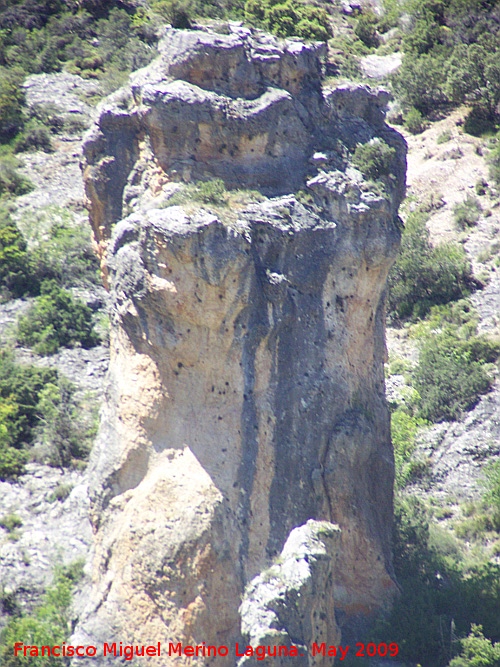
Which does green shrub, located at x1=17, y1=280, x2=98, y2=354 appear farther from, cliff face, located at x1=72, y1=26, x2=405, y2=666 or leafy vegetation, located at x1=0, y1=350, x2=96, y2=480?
cliff face, located at x1=72, y1=26, x2=405, y2=666

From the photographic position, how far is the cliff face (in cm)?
1406

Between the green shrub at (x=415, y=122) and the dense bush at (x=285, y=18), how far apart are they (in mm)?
10370

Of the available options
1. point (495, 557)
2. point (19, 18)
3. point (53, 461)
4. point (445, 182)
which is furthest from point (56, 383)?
point (19, 18)

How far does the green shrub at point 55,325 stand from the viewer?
2547 centimetres

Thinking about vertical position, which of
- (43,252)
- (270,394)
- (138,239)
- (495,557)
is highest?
(43,252)

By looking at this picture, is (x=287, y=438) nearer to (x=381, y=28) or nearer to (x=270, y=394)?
(x=270, y=394)

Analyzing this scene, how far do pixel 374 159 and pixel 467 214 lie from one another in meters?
16.0

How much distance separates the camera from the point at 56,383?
23.9 metres

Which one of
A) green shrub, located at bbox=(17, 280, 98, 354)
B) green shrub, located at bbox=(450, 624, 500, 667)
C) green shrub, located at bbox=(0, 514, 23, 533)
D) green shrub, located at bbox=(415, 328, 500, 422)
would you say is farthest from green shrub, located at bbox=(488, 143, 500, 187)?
green shrub, located at bbox=(0, 514, 23, 533)

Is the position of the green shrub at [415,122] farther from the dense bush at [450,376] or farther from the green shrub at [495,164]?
the dense bush at [450,376]

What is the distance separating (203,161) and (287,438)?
5.02m

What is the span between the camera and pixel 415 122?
1480 inches

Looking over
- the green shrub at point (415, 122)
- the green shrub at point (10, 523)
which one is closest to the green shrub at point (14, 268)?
the green shrub at point (10, 523)

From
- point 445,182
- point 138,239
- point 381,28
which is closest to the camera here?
point 138,239
